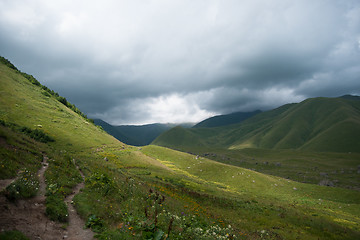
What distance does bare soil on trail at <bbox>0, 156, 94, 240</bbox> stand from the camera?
8.08 meters

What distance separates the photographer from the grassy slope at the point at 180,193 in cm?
1331

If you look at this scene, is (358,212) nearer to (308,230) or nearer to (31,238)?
(308,230)

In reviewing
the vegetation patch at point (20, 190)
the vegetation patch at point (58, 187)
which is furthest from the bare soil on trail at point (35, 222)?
the vegetation patch at point (58, 187)

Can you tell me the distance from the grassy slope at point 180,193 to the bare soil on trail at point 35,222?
103 centimetres

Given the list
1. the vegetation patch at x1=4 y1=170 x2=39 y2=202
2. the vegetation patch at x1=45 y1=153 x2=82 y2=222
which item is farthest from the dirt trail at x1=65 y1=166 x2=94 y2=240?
the vegetation patch at x1=4 y1=170 x2=39 y2=202

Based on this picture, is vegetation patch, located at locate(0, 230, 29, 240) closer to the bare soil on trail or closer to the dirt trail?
the bare soil on trail

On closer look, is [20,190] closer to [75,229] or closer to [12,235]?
[75,229]

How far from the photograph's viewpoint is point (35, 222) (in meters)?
9.12

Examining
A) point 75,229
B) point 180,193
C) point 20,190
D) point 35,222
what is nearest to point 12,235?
point 35,222

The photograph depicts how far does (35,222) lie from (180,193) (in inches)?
813

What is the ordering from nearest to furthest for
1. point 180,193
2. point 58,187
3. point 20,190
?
point 20,190, point 58,187, point 180,193

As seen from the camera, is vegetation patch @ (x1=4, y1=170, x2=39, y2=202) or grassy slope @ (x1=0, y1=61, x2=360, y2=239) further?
grassy slope @ (x1=0, y1=61, x2=360, y2=239)

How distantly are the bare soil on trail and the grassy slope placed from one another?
1.03 m

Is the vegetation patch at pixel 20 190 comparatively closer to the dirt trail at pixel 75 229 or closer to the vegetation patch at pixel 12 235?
the dirt trail at pixel 75 229
